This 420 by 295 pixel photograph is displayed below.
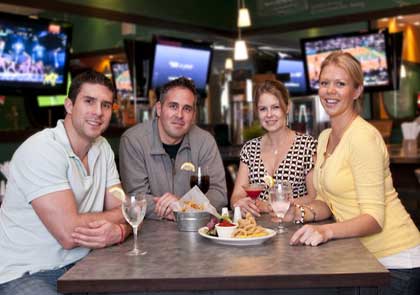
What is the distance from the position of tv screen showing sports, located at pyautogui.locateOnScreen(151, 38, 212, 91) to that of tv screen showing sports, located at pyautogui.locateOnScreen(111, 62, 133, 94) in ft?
1.15

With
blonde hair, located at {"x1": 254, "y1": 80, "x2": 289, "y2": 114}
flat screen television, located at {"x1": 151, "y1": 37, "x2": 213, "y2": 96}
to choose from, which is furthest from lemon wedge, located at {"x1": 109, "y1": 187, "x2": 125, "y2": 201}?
flat screen television, located at {"x1": 151, "y1": 37, "x2": 213, "y2": 96}

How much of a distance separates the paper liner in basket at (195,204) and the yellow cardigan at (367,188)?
19.7 inches

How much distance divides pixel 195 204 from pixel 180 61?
4521 millimetres

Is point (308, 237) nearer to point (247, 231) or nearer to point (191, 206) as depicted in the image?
point (247, 231)

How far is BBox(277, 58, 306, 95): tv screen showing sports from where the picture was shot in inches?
320

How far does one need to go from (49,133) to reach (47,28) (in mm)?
3103

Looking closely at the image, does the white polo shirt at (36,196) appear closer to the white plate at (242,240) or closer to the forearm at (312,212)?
the white plate at (242,240)

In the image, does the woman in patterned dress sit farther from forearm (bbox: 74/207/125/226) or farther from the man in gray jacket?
forearm (bbox: 74/207/125/226)

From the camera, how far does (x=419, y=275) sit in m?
2.39

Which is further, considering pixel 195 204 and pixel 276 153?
pixel 276 153

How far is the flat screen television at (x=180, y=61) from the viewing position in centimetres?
666

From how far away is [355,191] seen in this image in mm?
2398

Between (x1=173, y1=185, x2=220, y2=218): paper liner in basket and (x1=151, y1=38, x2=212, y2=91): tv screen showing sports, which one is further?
(x1=151, y1=38, x2=212, y2=91): tv screen showing sports

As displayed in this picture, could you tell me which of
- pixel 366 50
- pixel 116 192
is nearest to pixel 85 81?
pixel 116 192
